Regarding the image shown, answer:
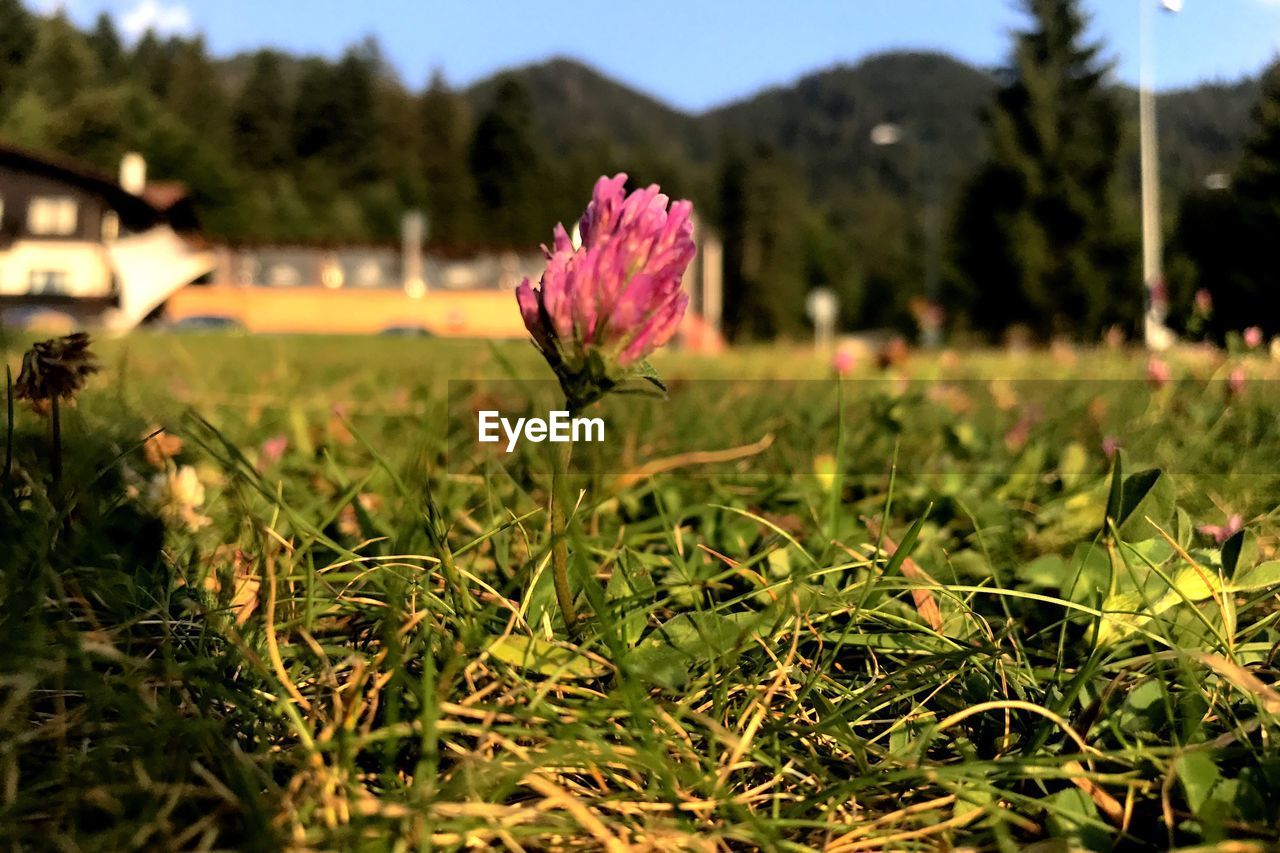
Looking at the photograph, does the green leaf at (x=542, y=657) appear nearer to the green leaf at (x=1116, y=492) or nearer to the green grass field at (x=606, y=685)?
the green grass field at (x=606, y=685)

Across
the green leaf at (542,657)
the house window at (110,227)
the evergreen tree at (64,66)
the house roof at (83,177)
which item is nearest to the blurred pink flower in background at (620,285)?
the green leaf at (542,657)

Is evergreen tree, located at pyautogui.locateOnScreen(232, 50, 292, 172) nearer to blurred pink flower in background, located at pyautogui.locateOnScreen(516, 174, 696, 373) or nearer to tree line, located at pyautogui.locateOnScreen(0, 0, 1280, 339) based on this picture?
tree line, located at pyautogui.locateOnScreen(0, 0, 1280, 339)

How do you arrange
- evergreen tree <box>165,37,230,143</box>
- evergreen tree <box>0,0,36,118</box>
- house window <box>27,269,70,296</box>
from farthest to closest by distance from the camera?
evergreen tree <box>165,37,230,143</box>, evergreen tree <box>0,0,36,118</box>, house window <box>27,269,70,296</box>

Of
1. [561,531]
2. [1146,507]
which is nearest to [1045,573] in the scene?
[1146,507]

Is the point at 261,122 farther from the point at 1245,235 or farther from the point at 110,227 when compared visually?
the point at 1245,235

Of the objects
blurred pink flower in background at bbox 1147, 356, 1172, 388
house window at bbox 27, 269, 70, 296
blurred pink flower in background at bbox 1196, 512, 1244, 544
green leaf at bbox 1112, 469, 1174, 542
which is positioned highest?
house window at bbox 27, 269, 70, 296

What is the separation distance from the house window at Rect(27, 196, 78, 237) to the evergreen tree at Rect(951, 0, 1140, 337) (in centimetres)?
224

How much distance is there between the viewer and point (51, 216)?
73.7 inches

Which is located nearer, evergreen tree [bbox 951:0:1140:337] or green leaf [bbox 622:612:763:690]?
green leaf [bbox 622:612:763:690]

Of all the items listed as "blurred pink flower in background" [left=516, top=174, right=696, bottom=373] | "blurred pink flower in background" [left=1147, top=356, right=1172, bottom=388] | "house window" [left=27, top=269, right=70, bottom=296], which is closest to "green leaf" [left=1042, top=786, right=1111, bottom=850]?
"blurred pink flower in background" [left=516, top=174, right=696, bottom=373]

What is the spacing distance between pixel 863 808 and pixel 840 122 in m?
45.5

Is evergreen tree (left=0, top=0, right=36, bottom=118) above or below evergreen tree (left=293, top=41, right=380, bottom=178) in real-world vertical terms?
below

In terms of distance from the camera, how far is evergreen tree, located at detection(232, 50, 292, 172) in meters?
23.6

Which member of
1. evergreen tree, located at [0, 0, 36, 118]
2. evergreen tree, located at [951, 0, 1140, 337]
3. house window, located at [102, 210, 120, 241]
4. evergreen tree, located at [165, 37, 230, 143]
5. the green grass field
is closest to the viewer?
the green grass field
